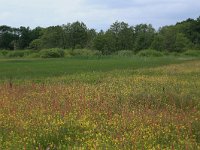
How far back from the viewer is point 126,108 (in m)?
11.9

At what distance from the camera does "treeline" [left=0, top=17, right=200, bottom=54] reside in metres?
95.8

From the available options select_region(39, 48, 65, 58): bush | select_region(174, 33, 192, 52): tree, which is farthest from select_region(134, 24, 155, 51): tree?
select_region(39, 48, 65, 58): bush

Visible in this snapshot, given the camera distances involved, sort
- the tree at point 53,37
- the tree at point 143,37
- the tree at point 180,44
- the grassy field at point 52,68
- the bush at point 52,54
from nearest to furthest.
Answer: the grassy field at point 52,68, the bush at point 52,54, the tree at point 180,44, the tree at point 53,37, the tree at point 143,37

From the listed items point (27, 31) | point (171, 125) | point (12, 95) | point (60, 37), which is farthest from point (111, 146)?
point (27, 31)

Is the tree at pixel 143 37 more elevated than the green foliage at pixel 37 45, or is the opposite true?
the tree at pixel 143 37

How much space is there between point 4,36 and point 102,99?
110410mm

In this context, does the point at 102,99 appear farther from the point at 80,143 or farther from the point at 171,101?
the point at 80,143

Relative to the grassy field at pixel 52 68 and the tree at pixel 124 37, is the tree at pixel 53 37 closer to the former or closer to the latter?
the tree at pixel 124 37

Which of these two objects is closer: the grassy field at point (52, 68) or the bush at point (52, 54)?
the grassy field at point (52, 68)

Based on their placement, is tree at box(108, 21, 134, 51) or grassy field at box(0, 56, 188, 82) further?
tree at box(108, 21, 134, 51)

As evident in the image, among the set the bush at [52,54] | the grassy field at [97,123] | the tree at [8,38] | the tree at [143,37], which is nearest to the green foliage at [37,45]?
the tree at [8,38]

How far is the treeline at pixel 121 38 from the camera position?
314 feet

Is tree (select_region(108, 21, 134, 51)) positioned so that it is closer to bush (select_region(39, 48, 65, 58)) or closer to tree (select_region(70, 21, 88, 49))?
tree (select_region(70, 21, 88, 49))

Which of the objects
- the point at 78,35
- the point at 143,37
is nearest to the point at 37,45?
the point at 78,35
